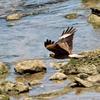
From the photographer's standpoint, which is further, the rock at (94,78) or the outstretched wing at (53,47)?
the outstretched wing at (53,47)

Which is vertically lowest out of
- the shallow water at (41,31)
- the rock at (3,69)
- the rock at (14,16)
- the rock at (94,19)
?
the rock at (14,16)

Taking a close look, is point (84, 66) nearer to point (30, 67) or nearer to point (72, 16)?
point (30, 67)

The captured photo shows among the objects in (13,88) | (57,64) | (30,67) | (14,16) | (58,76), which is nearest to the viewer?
(13,88)

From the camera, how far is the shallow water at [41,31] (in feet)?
40.0

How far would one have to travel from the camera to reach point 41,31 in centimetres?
1603

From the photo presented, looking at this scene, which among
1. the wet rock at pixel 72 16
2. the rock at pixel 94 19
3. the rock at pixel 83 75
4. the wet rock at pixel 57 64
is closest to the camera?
the rock at pixel 83 75

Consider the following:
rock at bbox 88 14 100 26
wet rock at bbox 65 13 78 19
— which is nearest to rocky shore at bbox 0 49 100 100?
rock at bbox 88 14 100 26

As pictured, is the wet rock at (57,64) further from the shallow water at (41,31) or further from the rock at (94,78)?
the rock at (94,78)

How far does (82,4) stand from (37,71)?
429 inches

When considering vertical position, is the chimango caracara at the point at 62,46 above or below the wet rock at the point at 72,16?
above

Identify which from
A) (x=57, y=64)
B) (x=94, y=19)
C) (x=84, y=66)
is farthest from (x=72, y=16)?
(x=84, y=66)

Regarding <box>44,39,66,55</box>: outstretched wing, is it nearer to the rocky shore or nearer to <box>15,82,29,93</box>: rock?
the rocky shore

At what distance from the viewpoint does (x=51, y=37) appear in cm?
1476

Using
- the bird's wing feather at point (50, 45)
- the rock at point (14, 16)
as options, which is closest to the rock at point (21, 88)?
the bird's wing feather at point (50, 45)
